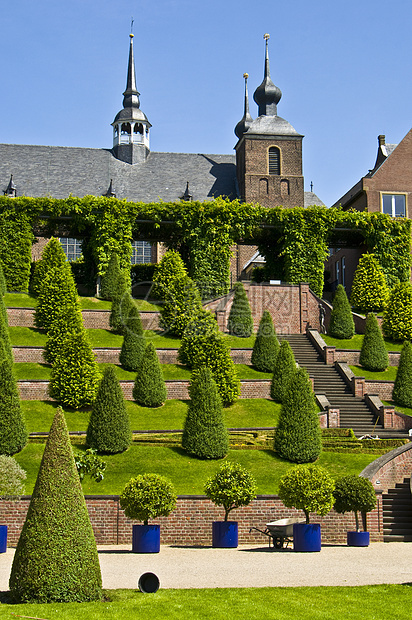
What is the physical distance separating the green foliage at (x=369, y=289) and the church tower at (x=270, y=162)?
12902 millimetres

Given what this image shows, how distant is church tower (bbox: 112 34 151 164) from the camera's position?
2389 inches

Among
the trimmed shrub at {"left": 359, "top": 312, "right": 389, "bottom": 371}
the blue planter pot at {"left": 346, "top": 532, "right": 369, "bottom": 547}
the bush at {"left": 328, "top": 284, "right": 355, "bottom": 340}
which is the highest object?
the bush at {"left": 328, "top": 284, "right": 355, "bottom": 340}

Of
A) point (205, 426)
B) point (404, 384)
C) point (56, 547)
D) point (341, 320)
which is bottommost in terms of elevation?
point (56, 547)

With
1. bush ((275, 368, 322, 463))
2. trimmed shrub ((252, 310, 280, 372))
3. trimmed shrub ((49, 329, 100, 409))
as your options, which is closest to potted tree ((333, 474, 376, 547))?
bush ((275, 368, 322, 463))

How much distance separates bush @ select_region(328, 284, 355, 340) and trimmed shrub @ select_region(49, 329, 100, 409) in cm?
1507

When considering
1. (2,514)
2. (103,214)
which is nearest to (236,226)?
(103,214)

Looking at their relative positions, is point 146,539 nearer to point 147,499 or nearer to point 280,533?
point 147,499

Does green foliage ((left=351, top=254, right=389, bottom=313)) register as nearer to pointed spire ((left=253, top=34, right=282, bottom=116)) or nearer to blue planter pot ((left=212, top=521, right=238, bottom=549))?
pointed spire ((left=253, top=34, right=282, bottom=116))

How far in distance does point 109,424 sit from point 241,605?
14.8 meters

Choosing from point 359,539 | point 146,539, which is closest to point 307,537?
point 359,539

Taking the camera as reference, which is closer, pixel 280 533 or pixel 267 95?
pixel 280 533

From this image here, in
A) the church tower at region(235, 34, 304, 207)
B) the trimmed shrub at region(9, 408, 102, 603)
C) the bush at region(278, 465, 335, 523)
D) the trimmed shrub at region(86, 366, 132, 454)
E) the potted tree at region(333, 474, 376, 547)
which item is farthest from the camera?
the church tower at region(235, 34, 304, 207)

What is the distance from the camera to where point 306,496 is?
17953mm

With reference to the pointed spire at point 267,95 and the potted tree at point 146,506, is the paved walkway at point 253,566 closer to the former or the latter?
the potted tree at point 146,506
